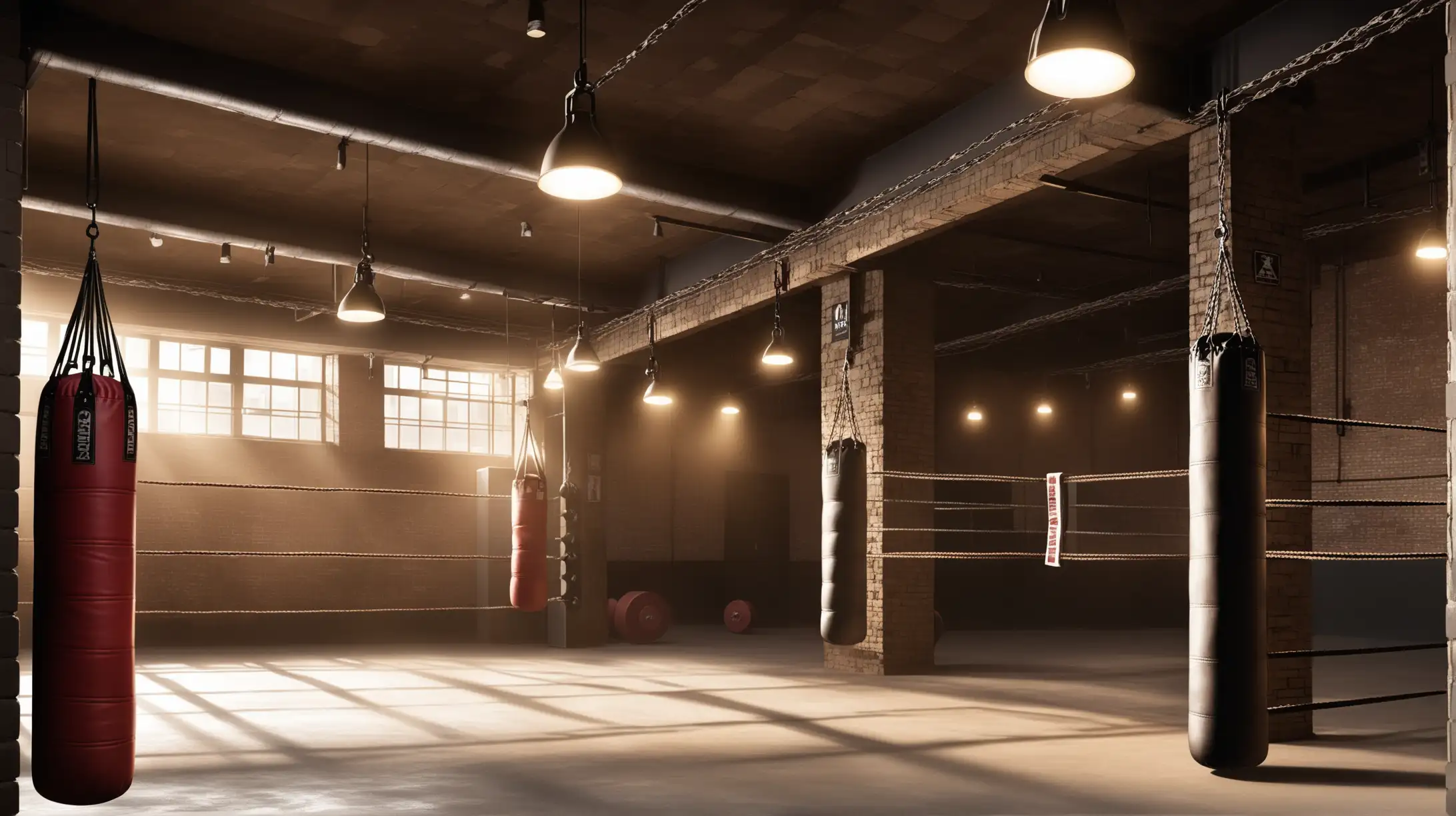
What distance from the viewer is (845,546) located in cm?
738

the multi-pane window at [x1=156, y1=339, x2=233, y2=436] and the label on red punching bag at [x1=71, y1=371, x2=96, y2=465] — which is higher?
the multi-pane window at [x1=156, y1=339, x2=233, y2=436]

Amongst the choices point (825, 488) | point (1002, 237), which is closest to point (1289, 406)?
point (825, 488)

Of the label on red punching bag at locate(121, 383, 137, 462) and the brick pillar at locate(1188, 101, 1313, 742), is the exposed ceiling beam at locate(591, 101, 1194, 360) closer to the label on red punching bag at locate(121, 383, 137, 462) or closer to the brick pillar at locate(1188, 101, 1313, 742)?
the brick pillar at locate(1188, 101, 1313, 742)

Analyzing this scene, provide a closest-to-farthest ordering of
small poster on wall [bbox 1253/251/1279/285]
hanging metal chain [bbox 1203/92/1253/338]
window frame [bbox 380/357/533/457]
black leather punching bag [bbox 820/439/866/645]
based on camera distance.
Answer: hanging metal chain [bbox 1203/92/1253/338]
small poster on wall [bbox 1253/251/1279/285]
black leather punching bag [bbox 820/439/866/645]
window frame [bbox 380/357/533/457]

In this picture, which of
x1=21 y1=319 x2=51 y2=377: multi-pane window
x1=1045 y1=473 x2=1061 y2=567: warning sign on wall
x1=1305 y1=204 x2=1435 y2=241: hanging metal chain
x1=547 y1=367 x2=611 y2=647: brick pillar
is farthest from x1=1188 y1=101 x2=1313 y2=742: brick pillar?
x1=21 y1=319 x2=51 y2=377: multi-pane window

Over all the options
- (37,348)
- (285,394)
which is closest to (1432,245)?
(285,394)

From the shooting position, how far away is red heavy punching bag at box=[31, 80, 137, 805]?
12.4ft

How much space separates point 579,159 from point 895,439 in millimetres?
5440

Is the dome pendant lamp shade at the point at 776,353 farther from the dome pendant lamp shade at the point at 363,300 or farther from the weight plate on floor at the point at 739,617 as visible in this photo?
the weight plate on floor at the point at 739,617

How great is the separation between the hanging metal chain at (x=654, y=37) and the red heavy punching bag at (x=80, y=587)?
3.38 meters

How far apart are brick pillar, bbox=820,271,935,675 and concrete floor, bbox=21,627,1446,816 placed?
1.42 feet

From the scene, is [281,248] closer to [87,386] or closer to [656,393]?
[656,393]

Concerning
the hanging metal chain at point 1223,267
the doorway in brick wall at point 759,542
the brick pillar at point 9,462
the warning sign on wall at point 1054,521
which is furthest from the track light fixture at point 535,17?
the doorway in brick wall at point 759,542

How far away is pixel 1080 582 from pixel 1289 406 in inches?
458
